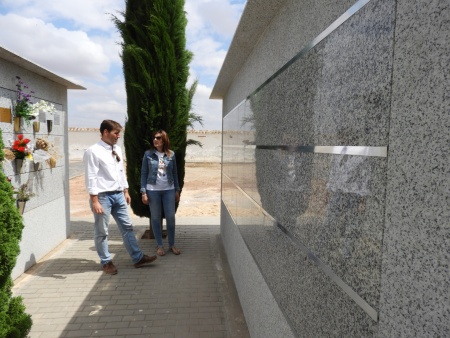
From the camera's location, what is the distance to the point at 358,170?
1175 millimetres

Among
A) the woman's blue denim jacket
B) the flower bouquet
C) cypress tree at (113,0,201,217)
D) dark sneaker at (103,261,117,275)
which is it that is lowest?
dark sneaker at (103,261,117,275)

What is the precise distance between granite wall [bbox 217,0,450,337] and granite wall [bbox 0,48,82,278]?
3571 mm

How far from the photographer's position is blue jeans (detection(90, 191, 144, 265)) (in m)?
4.61

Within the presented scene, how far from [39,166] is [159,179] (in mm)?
1787

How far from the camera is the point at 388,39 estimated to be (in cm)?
101

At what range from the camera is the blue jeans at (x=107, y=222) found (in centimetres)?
461

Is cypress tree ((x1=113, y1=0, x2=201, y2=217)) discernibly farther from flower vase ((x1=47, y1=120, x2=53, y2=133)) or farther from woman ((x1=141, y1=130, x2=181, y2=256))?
flower vase ((x1=47, y1=120, x2=53, y2=133))

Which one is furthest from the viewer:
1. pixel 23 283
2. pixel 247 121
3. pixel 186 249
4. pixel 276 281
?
pixel 186 249

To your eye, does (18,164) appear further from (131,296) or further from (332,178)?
(332,178)

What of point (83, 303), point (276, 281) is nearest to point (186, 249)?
point (83, 303)

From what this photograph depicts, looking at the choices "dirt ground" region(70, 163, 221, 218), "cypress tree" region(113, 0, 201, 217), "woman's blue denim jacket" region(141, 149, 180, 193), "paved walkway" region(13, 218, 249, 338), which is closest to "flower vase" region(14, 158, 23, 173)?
"paved walkway" region(13, 218, 249, 338)

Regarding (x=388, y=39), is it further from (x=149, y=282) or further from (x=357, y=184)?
(x=149, y=282)

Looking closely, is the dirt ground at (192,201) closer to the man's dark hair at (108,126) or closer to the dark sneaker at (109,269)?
the dark sneaker at (109,269)

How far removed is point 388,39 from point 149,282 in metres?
4.23
